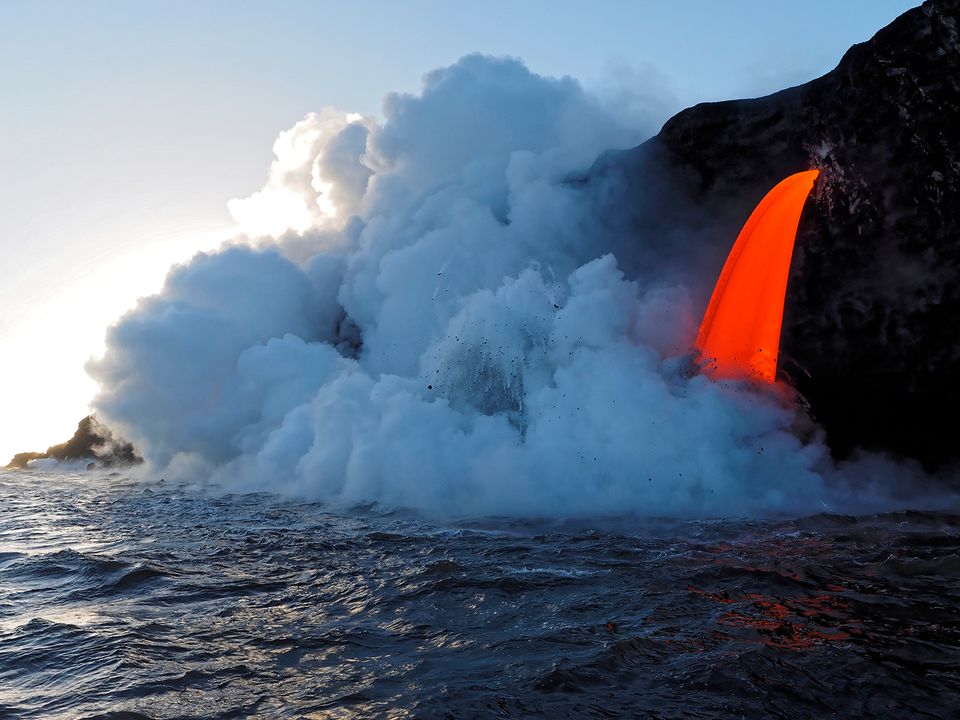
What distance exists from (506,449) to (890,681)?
863cm

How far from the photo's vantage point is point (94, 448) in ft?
99.5

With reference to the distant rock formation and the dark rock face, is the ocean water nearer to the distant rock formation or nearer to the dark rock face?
the dark rock face

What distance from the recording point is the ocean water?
456 cm

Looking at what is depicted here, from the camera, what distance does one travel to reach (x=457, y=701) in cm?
454

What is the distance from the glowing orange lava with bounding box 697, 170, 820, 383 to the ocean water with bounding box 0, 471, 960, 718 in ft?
16.0

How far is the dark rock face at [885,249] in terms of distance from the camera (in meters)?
12.3

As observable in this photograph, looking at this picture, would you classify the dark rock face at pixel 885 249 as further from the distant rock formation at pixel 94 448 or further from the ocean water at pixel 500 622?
the distant rock formation at pixel 94 448

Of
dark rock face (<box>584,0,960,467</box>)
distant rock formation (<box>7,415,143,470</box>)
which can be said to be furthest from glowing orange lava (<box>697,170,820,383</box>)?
distant rock formation (<box>7,415,143,470</box>)

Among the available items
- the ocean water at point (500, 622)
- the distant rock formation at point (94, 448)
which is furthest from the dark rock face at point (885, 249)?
the distant rock formation at point (94, 448)

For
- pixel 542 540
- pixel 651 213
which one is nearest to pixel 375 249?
pixel 651 213

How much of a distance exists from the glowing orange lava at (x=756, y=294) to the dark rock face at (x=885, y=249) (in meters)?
0.58

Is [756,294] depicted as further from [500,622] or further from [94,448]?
[94,448]

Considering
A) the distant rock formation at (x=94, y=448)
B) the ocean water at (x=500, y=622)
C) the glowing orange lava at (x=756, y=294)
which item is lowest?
the ocean water at (x=500, y=622)

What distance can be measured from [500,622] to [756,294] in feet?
37.6
